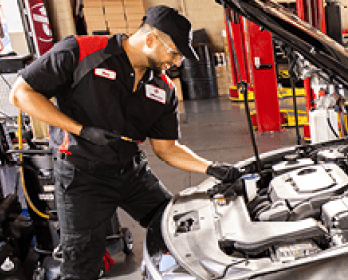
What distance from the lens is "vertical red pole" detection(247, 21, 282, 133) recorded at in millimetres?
5402

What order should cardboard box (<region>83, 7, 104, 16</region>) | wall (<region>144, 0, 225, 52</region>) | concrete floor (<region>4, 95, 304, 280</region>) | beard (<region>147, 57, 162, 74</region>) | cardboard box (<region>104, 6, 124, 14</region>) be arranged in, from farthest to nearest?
wall (<region>144, 0, 225, 52</region>) → cardboard box (<region>104, 6, 124, 14</region>) → cardboard box (<region>83, 7, 104, 16</region>) → concrete floor (<region>4, 95, 304, 280</region>) → beard (<region>147, 57, 162, 74</region>)

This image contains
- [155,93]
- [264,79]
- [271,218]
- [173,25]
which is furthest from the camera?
[264,79]

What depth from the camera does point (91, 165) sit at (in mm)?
1966

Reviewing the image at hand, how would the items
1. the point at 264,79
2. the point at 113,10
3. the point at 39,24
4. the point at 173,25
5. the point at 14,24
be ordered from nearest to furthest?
the point at 173,25
the point at 264,79
the point at 14,24
the point at 39,24
the point at 113,10

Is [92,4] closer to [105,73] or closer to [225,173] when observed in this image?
[105,73]

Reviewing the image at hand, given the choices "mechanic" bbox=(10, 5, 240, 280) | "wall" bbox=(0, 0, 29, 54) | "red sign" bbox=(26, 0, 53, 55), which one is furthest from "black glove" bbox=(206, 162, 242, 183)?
"wall" bbox=(0, 0, 29, 54)

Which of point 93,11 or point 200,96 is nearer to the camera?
point 93,11

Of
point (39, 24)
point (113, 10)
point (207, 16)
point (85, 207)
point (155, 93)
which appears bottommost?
point (85, 207)

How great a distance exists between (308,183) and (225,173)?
43 cm

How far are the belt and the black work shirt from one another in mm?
28

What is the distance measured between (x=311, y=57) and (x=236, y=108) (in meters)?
6.19

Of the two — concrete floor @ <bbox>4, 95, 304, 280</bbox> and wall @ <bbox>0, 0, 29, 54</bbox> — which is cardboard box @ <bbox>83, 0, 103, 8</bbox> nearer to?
wall @ <bbox>0, 0, 29, 54</bbox>

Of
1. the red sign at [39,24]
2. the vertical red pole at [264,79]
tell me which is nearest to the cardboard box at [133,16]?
the red sign at [39,24]

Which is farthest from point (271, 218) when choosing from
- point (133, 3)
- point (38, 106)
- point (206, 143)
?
point (133, 3)
